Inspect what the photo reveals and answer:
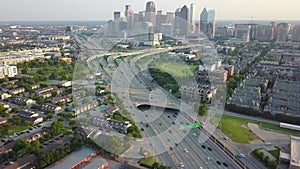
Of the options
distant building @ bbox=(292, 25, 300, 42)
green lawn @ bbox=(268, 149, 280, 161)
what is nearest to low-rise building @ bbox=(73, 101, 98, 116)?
green lawn @ bbox=(268, 149, 280, 161)

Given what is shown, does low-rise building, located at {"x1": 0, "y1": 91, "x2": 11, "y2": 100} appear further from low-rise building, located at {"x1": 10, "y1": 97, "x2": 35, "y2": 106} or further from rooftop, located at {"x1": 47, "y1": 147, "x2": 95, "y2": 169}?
rooftop, located at {"x1": 47, "y1": 147, "x2": 95, "y2": 169}

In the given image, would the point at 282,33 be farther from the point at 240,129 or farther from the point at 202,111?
the point at 240,129

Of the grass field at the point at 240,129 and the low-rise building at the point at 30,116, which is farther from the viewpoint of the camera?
the low-rise building at the point at 30,116

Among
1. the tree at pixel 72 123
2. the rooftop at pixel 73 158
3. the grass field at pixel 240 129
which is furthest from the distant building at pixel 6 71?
the grass field at pixel 240 129

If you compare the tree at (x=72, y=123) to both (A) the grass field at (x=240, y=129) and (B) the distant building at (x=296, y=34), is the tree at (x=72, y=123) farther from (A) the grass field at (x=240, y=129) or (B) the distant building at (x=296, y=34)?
(B) the distant building at (x=296, y=34)

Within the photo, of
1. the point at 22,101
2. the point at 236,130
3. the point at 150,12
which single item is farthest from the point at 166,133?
the point at 150,12

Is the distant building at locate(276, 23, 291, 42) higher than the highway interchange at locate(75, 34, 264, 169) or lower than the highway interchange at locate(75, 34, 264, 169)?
higher

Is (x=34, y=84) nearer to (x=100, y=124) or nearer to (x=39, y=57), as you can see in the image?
(x=100, y=124)

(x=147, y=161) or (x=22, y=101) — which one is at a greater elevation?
(x=22, y=101)

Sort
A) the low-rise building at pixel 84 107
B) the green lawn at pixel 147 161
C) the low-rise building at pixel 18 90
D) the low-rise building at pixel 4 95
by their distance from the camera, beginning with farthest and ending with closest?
1. the low-rise building at pixel 18 90
2. the low-rise building at pixel 4 95
3. the low-rise building at pixel 84 107
4. the green lawn at pixel 147 161
